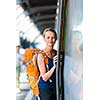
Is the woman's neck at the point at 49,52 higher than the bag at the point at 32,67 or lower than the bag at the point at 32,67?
higher

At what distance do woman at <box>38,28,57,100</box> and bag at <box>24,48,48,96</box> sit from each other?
0.02 m

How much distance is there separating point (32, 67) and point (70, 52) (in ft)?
1.24

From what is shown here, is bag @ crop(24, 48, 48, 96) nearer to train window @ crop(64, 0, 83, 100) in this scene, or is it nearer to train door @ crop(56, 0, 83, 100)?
train door @ crop(56, 0, 83, 100)

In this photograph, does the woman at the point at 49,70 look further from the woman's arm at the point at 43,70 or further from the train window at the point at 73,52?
the train window at the point at 73,52

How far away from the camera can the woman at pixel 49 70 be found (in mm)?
1355

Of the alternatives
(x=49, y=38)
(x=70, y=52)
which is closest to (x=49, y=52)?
(x=49, y=38)

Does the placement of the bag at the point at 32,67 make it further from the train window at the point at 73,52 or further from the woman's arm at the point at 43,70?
the train window at the point at 73,52

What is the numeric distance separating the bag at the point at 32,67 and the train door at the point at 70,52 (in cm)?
16

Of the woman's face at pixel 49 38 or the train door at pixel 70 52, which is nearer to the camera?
the train door at pixel 70 52

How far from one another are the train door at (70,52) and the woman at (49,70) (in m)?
0.11

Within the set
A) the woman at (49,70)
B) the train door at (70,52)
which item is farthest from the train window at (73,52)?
the woman at (49,70)

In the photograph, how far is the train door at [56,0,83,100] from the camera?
3.00 feet
